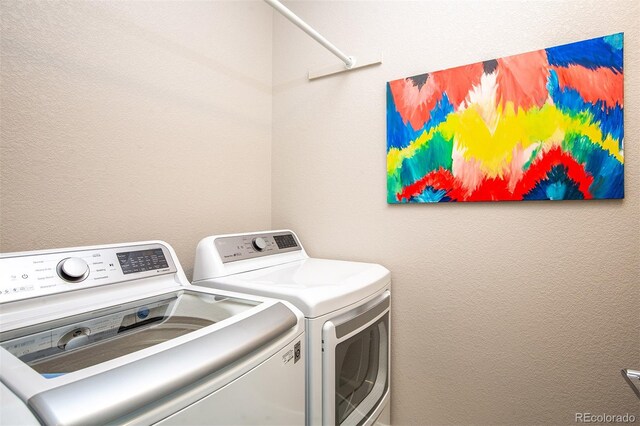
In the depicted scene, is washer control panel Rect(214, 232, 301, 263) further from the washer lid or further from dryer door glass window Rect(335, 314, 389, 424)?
dryer door glass window Rect(335, 314, 389, 424)

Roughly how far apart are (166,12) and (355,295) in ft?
4.89

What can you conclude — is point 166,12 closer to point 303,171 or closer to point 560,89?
point 303,171

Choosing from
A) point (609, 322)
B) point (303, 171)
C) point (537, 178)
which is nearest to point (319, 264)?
point (303, 171)

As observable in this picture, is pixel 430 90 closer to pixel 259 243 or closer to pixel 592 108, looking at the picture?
pixel 592 108

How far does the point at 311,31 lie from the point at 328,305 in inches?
44.7

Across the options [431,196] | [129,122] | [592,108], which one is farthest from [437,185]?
[129,122]

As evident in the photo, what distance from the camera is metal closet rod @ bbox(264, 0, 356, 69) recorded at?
1.14m

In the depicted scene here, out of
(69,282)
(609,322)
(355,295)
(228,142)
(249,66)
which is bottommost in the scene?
(609,322)

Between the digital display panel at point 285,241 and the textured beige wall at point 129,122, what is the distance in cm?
27

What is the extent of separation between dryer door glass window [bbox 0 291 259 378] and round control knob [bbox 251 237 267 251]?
0.46m

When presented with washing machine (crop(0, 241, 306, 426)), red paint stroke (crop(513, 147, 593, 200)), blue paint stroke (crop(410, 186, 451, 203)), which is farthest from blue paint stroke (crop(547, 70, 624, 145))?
washing machine (crop(0, 241, 306, 426))

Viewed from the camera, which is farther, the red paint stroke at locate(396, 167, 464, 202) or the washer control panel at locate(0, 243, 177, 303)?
the red paint stroke at locate(396, 167, 464, 202)

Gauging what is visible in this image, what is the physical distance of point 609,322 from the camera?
45.5 inches

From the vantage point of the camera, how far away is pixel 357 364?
1.28m
